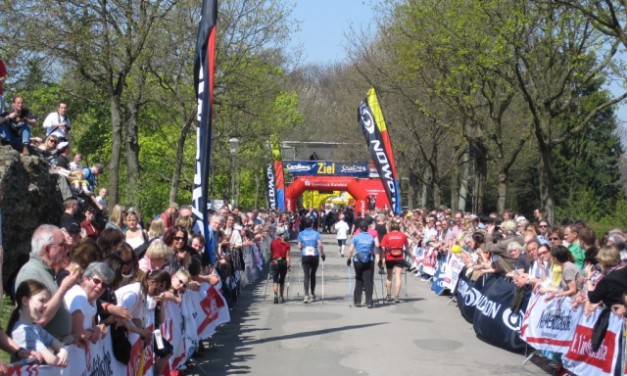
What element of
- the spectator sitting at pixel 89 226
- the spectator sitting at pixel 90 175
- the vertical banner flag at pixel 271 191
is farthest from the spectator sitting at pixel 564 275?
the vertical banner flag at pixel 271 191

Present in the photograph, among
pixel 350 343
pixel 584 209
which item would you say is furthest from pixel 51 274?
pixel 584 209

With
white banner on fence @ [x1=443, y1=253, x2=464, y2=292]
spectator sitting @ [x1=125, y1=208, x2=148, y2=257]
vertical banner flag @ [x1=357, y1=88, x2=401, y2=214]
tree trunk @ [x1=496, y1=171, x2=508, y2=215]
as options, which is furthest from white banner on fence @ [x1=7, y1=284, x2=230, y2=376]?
tree trunk @ [x1=496, y1=171, x2=508, y2=215]

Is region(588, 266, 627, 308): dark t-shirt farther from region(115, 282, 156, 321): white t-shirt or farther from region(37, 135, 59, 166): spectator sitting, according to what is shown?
region(37, 135, 59, 166): spectator sitting

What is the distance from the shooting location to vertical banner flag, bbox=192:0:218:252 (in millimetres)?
12680

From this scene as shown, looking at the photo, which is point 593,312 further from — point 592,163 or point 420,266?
point 592,163

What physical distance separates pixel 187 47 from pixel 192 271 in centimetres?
1867

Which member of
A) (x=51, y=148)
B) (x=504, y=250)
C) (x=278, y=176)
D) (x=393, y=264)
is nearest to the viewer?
(x=51, y=148)

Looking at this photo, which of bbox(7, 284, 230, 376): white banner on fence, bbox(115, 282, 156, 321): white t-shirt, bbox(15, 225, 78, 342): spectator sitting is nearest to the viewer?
bbox(15, 225, 78, 342): spectator sitting

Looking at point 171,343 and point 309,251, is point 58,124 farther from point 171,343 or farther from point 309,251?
point 171,343

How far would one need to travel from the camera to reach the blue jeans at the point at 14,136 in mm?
12992

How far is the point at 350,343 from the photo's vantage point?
13.9 meters

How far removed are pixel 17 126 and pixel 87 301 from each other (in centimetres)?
696

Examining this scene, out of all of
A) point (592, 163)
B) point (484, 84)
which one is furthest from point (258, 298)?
point (592, 163)

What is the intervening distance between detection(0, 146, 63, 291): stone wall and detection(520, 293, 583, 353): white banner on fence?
648 cm
